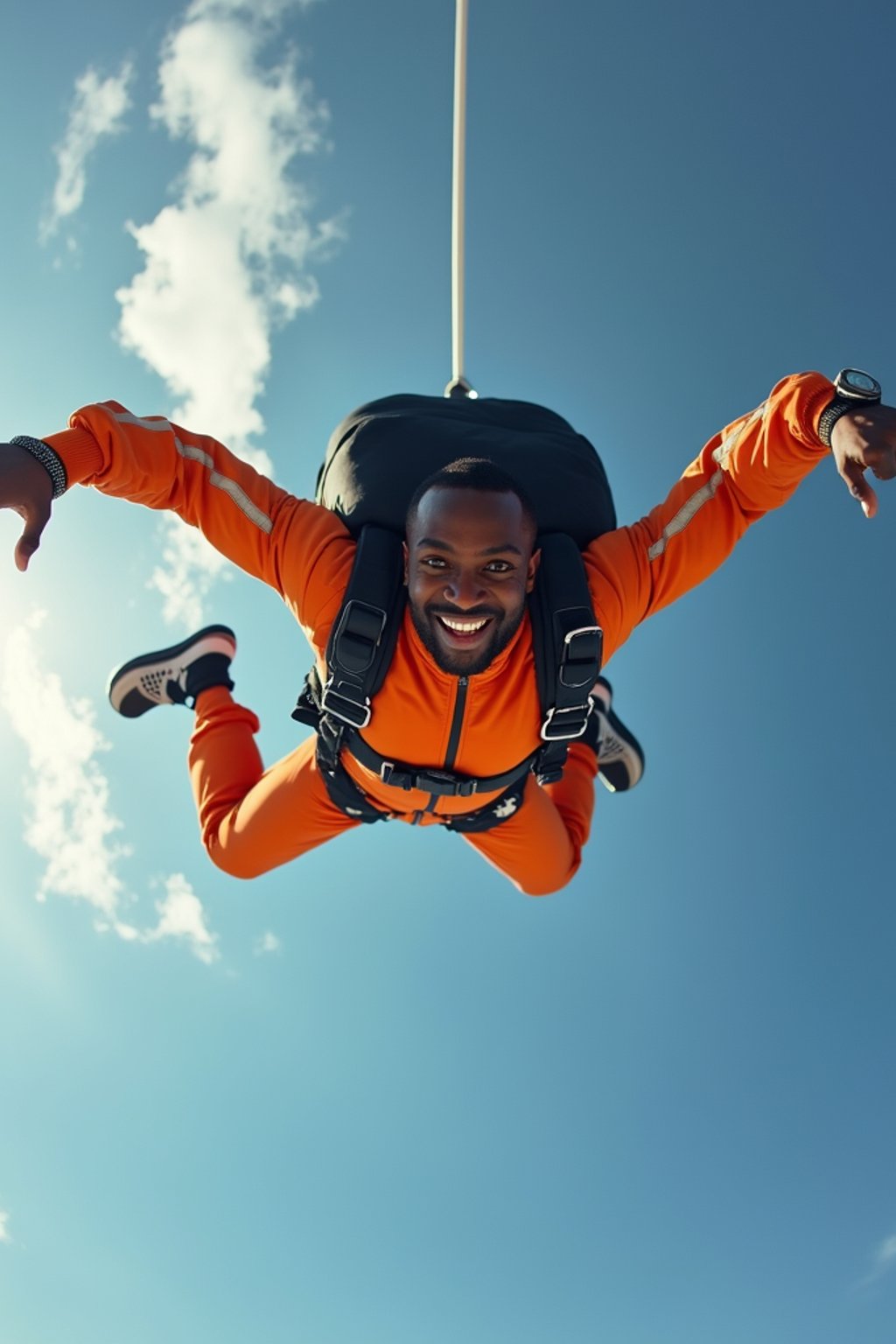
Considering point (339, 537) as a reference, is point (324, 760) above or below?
below

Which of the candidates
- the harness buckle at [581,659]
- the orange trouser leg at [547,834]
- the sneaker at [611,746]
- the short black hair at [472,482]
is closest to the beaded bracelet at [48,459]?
the short black hair at [472,482]

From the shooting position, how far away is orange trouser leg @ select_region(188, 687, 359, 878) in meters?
4.42

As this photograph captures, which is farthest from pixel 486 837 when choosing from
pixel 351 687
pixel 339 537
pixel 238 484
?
pixel 238 484

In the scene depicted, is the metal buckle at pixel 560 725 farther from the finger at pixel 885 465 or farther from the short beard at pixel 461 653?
the finger at pixel 885 465

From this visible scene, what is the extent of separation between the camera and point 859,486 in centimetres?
272

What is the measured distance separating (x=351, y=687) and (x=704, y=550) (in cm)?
150

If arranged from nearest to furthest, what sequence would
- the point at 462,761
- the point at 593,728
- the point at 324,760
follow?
the point at 462,761
the point at 324,760
the point at 593,728

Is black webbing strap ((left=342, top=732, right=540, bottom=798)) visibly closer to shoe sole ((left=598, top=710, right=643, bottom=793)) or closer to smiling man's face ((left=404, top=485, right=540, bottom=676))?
smiling man's face ((left=404, top=485, right=540, bottom=676))

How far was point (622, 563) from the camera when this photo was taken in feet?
11.2

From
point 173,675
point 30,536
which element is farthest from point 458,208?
point 173,675

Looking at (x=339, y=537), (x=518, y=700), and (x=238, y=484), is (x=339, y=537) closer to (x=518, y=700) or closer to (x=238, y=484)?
(x=238, y=484)

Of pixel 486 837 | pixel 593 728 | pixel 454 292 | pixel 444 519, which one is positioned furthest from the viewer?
pixel 593 728

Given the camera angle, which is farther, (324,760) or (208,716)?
(208,716)

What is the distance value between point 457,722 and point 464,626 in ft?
1.51
